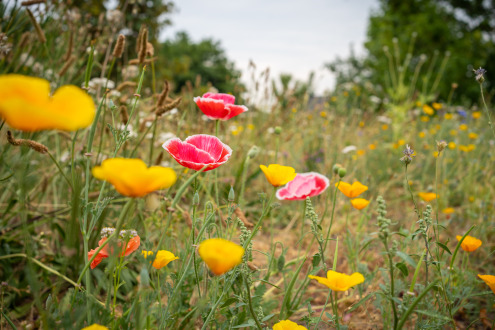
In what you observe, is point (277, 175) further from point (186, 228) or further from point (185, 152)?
point (186, 228)

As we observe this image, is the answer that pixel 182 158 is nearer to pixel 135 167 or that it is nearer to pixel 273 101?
pixel 135 167

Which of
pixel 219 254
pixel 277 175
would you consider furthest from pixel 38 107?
pixel 277 175

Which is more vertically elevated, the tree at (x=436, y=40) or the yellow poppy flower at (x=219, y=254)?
the tree at (x=436, y=40)

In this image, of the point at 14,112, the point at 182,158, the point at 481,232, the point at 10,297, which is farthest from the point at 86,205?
the point at 481,232

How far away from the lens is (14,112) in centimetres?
44

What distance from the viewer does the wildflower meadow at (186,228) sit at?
2.04ft

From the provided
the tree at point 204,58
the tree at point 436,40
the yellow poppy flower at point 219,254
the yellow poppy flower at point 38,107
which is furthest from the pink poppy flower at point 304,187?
the tree at point 204,58

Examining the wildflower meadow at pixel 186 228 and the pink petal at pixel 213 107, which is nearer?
the wildflower meadow at pixel 186 228

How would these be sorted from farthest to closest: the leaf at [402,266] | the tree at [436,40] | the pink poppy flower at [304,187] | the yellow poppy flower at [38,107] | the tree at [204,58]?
the tree at [204,58] → the tree at [436,40] → the pink poppy flower at [304,187] → the leaf at [402,266] → the yellow poppy flower at [38,107]

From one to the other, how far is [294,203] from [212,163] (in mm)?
1814

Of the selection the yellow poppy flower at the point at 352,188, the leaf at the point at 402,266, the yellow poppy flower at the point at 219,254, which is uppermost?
the yellow poppy flower at the point at 219,254

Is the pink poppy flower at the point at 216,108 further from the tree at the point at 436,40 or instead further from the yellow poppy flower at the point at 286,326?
the tree at the point at 436,40

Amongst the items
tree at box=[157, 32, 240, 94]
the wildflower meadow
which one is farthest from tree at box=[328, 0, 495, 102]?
tree at box=[157, 32, 240, 94]

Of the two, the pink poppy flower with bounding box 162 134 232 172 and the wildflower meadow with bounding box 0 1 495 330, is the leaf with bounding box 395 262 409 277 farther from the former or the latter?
the pink poppy flower with bounding box 162 134 232 172
